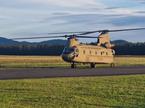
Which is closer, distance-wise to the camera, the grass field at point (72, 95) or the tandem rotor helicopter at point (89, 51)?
the grass field at point (72, 95)

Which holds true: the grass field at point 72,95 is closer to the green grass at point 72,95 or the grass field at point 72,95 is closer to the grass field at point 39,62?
the green grass at point 72,95

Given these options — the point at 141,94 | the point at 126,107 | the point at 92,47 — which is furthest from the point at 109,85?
the point at 92,47

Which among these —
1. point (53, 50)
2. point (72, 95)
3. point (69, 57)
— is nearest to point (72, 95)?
point (72, 95)

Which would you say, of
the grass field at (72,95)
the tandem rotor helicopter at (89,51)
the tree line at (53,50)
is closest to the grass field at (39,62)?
the tandem rotor helicopter at (89,51)

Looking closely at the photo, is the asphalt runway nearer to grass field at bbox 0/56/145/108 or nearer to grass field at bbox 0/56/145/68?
grass field at bbox 0/56/145/108

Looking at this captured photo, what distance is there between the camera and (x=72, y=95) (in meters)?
20.3

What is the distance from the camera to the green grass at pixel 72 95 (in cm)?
1798

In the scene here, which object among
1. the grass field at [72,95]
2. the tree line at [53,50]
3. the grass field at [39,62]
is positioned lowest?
the tree line at [53,50]

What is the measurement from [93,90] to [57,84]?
2.91 metres

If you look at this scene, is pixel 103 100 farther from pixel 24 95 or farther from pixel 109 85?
pixel 109 85

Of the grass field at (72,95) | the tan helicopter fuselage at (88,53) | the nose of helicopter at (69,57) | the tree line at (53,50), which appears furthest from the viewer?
the tree line at (53,50)

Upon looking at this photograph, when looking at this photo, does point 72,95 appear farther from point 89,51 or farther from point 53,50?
point 53,50

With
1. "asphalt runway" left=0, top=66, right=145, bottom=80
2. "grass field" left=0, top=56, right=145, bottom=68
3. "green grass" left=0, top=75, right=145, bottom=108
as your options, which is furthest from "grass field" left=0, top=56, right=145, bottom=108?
"grass field" left=0, top=56, right=145, bottom=68

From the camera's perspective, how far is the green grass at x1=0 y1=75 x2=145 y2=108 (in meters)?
18.0
